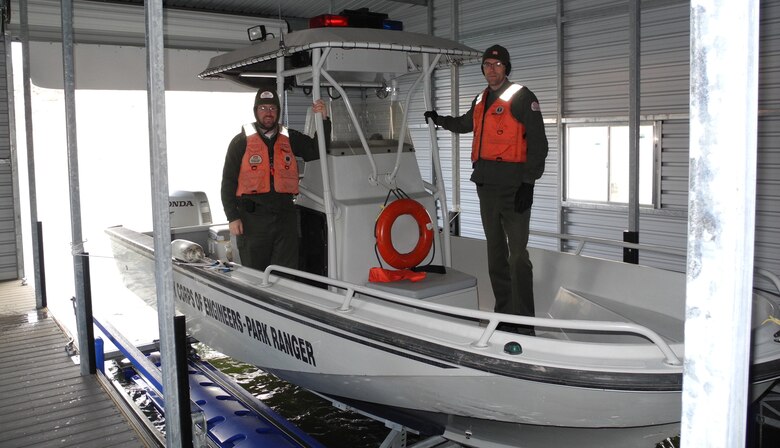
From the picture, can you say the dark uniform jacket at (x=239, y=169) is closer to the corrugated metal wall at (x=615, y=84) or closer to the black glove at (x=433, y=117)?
the black glove at (x=433, y=117)

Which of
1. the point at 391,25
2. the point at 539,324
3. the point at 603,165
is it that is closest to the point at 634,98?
the point at 391,25

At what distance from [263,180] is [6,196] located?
202 inches

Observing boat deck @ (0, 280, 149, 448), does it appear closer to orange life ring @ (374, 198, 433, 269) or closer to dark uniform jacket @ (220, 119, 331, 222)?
dark uniform jacket @ (220, 119, 331, 222)

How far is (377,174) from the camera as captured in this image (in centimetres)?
366

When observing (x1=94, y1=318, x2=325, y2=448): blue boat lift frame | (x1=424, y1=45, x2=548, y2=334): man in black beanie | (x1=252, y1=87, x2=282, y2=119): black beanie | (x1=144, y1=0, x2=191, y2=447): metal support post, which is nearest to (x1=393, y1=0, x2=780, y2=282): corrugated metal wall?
(x1=424, y1=45, x2=548, y2=334): man in black beanie

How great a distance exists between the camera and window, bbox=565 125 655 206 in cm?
625

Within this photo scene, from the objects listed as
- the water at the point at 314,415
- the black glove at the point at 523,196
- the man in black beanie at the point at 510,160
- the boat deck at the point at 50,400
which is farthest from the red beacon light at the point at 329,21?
the water at the point at 314,415

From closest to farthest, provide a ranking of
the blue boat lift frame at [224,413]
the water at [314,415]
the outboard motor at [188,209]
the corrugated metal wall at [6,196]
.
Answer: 1. the blue boat lift frame at [224,413]
2. the water at [314,415]
3. the outboard motor at [188,209]
4. the corrugated metal wall at [6,196]

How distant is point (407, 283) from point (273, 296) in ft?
2.20

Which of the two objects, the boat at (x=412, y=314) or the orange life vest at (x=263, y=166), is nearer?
the boat at (x=412, y=314)

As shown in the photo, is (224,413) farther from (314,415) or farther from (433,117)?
(433,117)

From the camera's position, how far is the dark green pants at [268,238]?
3777mm

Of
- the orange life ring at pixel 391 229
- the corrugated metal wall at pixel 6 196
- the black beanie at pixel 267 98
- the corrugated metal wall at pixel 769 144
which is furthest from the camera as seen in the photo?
the corrugated metal wall at pixel 6 196

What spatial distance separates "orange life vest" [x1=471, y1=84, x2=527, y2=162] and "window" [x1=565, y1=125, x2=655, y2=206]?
10.5ft
